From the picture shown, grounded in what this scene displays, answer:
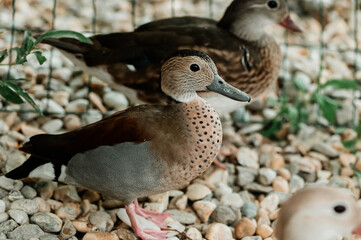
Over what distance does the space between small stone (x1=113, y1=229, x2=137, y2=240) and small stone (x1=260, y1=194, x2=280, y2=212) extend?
0.82 meters

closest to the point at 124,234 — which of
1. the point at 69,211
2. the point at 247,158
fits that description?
the point at 69,211

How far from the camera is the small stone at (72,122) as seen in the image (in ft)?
12.2

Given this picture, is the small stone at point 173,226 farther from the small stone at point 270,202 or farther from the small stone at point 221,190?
the small stone at point 270,202

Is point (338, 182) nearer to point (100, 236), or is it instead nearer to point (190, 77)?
point (190, 77)

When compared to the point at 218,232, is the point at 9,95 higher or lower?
higher

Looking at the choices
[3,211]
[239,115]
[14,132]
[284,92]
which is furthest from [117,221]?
[284,92]

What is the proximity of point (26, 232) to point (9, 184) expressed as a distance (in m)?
0.38

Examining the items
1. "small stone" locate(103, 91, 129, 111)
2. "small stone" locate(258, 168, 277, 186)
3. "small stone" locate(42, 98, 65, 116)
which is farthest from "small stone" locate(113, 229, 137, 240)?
"small stone" locate(103, 91, 129, 111)

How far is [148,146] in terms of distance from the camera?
8.95 ft

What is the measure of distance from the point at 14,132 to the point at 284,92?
212 centimetres

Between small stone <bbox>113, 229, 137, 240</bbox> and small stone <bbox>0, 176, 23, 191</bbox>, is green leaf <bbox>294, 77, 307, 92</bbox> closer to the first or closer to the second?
small stone <bbox>113, 229, 137, 240</bbox>

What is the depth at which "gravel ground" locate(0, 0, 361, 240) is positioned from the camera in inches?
115

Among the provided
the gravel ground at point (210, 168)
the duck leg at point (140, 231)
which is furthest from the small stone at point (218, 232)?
the duck leg at point (140, 231)

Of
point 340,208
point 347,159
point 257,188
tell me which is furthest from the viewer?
point 347,159
